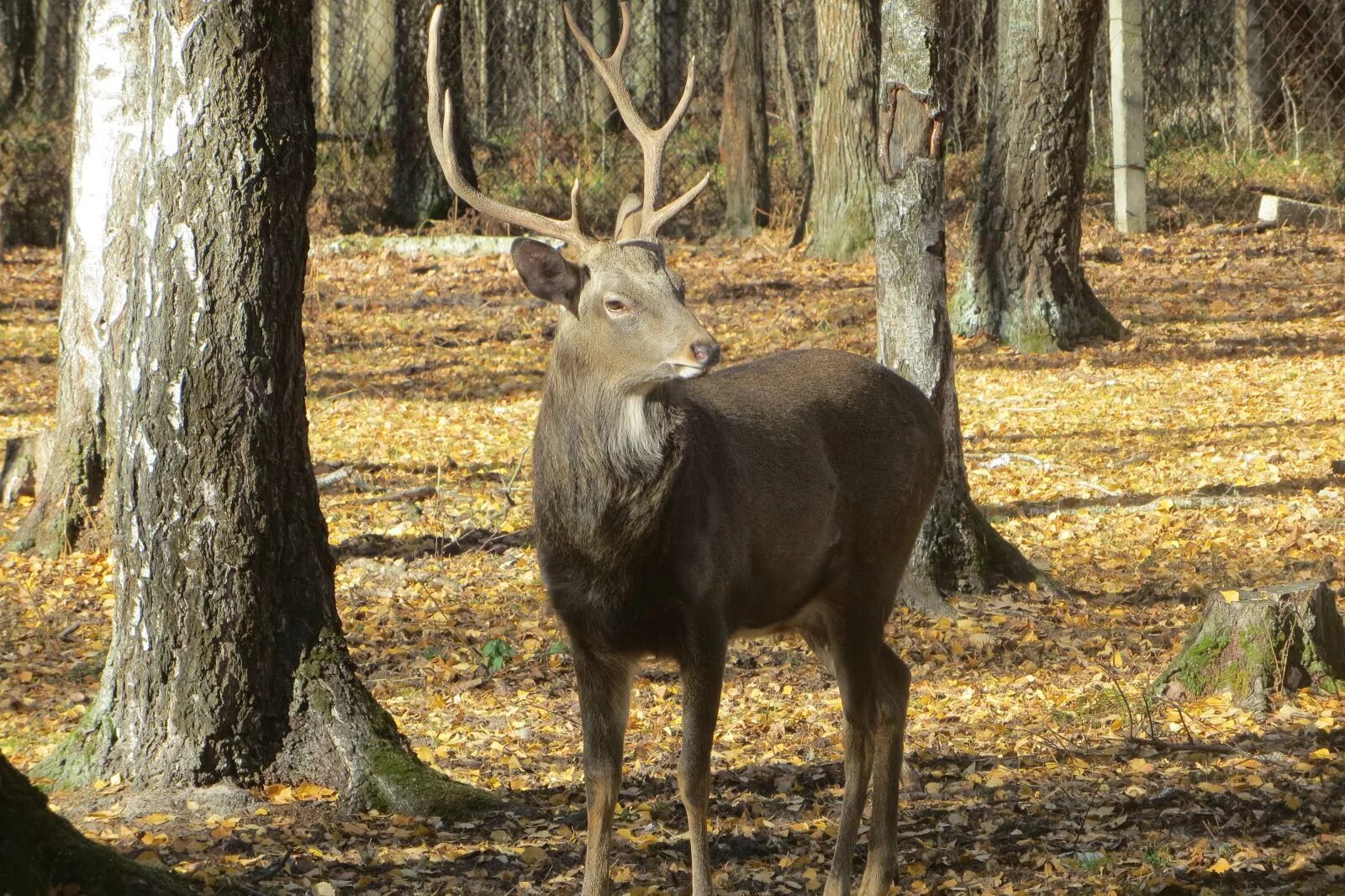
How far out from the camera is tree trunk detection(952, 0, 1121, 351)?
468 inches

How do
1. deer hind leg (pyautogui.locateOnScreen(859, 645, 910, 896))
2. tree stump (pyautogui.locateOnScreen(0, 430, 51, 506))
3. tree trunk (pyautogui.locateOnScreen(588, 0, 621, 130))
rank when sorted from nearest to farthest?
deer hind leg (pyautogui.locateOnScreen(859, 645, 910, 896))
tree stump (pyautogui.locateOnScreen(0, 430, 51, 506))
tree trunk (pyautogui.locateOnScreen(588, 0, 621, 130))

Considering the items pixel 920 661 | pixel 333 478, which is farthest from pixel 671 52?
pixel 920 661

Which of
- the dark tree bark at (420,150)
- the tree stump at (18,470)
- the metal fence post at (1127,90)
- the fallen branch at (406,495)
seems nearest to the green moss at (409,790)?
the fallen branch at (406,495)

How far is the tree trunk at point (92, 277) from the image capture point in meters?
8.02

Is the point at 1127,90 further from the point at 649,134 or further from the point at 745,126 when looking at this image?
the point at 649,134

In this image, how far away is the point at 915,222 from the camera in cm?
714

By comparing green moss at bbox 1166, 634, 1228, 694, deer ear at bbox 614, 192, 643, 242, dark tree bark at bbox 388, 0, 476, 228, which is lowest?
green moss at bbox 1166, 634, 1228, 694

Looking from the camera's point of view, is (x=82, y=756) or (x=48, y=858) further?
(x=82, y=756)

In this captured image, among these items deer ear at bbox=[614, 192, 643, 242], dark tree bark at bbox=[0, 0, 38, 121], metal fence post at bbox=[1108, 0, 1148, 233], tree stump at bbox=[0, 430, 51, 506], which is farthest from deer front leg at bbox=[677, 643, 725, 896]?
dark tree bark at bbox=[0, 0, 38, 121]

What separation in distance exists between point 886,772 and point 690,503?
1.24 metres

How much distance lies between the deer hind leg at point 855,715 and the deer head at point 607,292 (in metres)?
1.22

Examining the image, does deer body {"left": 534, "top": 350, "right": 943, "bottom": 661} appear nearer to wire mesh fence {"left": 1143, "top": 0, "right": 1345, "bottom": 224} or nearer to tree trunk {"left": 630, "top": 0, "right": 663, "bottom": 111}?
wire mesh fence {"left": 1143, "top": 0, "right": 1345, "bottom": 224}

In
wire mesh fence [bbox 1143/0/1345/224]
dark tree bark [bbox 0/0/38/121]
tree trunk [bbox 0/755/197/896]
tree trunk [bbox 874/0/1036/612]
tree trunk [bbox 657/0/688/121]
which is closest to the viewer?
tree trunk [bbox 0/755/197/896]

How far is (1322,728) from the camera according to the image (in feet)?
19.0
